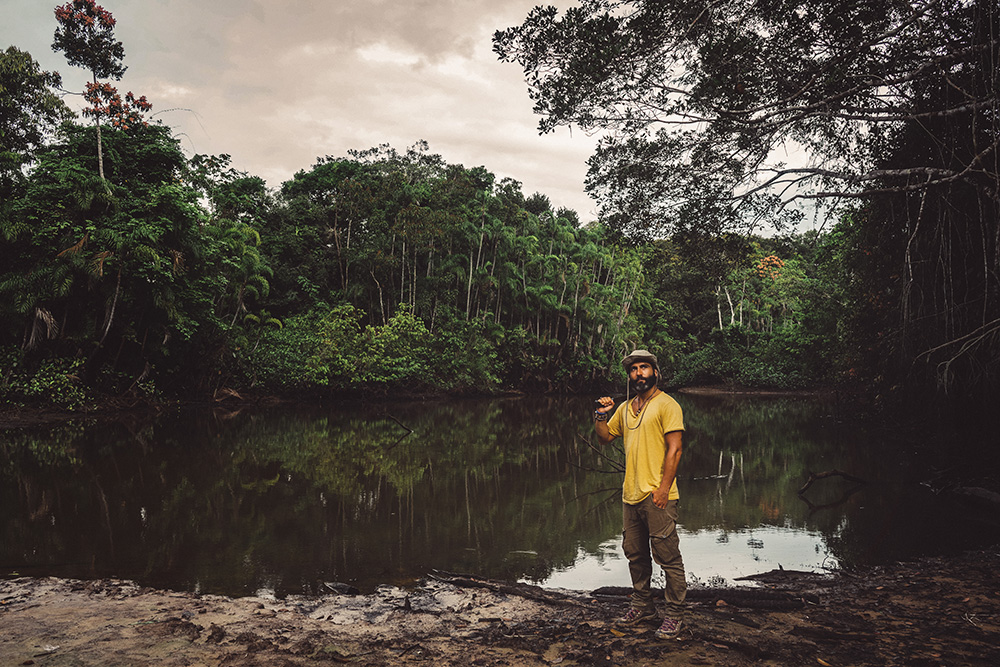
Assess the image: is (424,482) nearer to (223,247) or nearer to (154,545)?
(154,545)

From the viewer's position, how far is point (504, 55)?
823 centimetres

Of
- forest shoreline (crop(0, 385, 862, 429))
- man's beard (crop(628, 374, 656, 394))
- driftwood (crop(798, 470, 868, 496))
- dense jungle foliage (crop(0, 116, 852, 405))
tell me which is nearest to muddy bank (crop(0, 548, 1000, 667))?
man's beard (crop(628, 374, 656, 394))

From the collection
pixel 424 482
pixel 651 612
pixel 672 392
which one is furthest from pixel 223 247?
pixel 672 392

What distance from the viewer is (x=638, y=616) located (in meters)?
4.15

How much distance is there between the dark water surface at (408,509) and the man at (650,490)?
1484mm

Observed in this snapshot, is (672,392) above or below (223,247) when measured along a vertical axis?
below

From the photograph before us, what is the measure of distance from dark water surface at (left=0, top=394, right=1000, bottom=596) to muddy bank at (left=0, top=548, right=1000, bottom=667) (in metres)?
0.70

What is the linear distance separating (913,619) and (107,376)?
71.4 ft

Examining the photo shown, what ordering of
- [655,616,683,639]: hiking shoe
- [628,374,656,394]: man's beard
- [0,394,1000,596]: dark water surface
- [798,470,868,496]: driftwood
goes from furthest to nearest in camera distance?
[798,470,868,496]: driftwood → [0,394,1000,596]: dark water surface → [628,374,656,394]: man's beard → [655,616,683,639]: hiking shoe

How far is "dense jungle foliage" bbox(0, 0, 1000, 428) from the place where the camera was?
7539mm

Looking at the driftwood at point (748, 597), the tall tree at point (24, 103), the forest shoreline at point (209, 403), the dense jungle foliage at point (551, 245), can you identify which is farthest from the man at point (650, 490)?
the tall tree at point (24, 103)

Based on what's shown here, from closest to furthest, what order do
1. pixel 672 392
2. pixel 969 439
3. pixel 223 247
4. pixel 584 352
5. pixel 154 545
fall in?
pixel 154 545
pixel 969 439
pixel 223 247
pixel 584 352
pixel 672 392

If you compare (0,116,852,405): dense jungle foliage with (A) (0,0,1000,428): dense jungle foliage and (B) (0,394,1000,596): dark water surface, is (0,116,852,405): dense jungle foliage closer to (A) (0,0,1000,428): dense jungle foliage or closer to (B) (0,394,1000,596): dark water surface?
(A) (0,0,1000,428): dense jungle foliage

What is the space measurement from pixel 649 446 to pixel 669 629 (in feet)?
3.68
